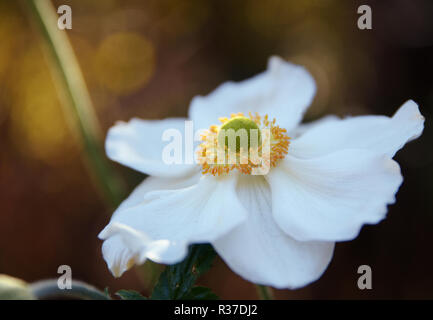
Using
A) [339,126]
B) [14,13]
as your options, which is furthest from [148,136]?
[14,13]

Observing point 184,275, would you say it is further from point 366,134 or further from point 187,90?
point 187,90

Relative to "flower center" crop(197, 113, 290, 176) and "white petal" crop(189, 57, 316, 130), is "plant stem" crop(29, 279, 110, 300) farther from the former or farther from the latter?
"white petal" crop(189, 57, 316, 130)

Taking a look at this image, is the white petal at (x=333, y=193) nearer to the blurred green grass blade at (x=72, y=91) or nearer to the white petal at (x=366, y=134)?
the white petal at (x=366, y=134)

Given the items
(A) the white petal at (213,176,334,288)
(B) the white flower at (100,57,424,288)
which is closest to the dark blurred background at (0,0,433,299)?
(B) the white flower at (100,57,424,288)

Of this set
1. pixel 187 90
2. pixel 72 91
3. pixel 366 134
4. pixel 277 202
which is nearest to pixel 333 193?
pixel 277 202

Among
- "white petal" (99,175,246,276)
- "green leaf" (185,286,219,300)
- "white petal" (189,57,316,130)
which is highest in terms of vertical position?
"white petal" (189,57,316,130)
